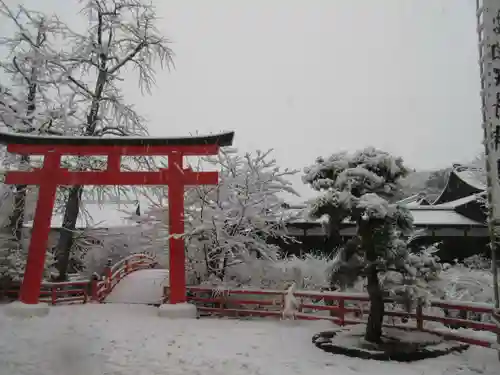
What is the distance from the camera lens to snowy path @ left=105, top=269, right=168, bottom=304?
51.2 ft

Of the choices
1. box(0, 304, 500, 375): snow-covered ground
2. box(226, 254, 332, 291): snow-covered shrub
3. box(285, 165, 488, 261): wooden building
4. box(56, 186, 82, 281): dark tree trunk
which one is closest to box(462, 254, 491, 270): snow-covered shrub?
box(285, 165, 488, 261): wooden building

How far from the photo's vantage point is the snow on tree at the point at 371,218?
7.71 m

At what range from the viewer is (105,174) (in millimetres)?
12562

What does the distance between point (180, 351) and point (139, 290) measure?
31.2 ft

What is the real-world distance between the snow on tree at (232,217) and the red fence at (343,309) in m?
1.06

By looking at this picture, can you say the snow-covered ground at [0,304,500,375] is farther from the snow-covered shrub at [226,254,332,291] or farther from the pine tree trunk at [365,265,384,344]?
the snow-covered shrub at [226,254,332,291]

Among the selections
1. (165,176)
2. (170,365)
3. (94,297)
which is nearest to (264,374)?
(170,365)

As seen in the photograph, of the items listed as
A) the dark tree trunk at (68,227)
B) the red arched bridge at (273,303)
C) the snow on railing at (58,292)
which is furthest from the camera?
the dark tree trunk at (68,227)

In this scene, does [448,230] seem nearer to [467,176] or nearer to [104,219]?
[467,176]

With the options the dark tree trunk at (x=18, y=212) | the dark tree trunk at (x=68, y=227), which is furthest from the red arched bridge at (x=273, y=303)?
the dark tree trunk at (x=18, y=212)

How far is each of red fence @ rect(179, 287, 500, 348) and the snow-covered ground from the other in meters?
0.40

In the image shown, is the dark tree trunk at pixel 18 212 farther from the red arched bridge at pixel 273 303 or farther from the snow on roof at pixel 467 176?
the snow on roof at pixel 467 176

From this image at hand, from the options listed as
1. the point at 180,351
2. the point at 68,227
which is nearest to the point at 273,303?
the point at 180,351

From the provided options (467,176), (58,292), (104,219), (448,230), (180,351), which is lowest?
(180,351)
